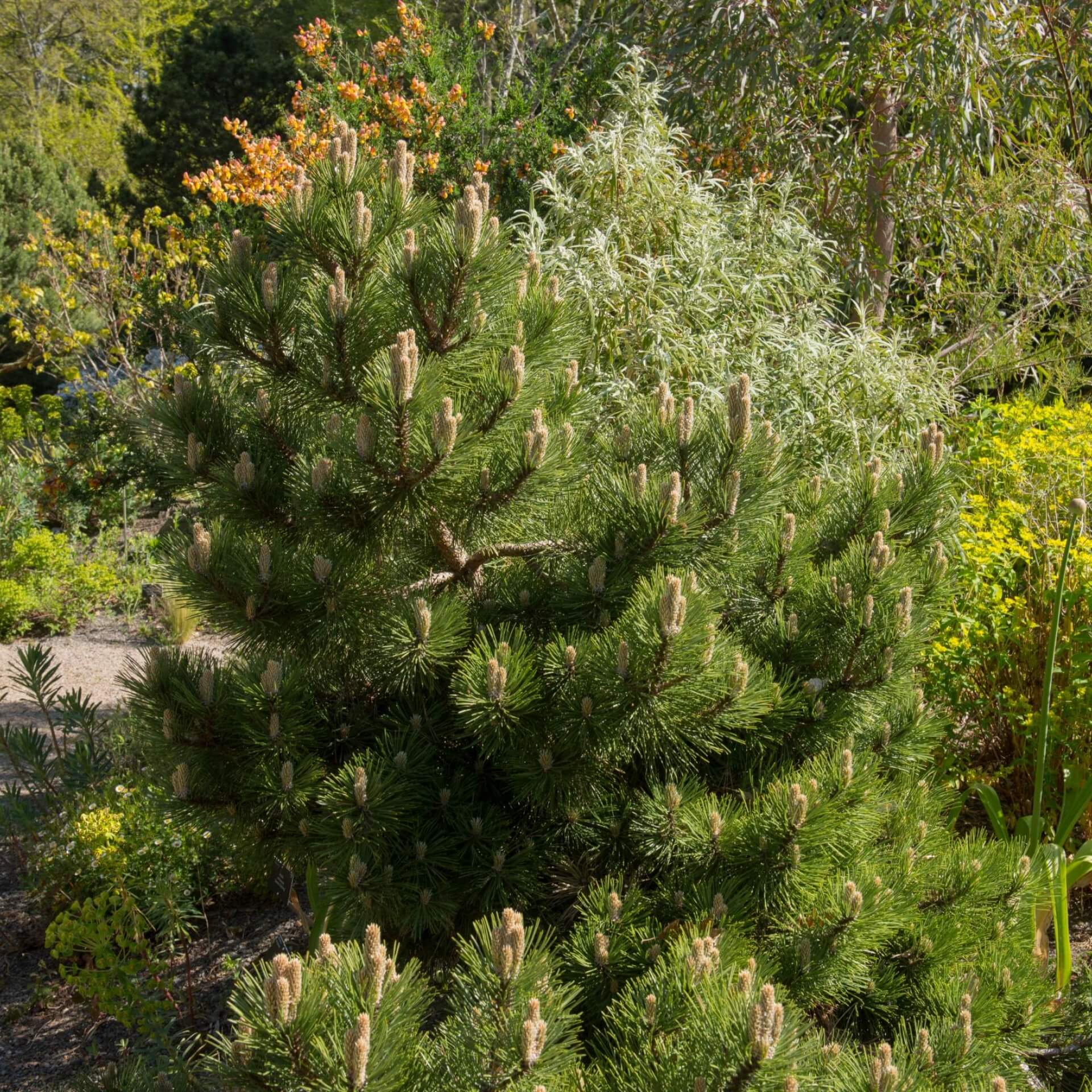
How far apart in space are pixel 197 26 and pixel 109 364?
9.60 m

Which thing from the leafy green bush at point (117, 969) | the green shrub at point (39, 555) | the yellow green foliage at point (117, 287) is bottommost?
the leafy green bush at point (117, 969)

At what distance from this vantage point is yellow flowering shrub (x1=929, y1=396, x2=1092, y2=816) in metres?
2.97

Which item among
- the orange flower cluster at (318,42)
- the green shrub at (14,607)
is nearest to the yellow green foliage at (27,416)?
the green shrub at (14,607)

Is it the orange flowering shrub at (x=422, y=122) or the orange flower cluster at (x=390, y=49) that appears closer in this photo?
the orange flowering shrub at (x=422, y=122)

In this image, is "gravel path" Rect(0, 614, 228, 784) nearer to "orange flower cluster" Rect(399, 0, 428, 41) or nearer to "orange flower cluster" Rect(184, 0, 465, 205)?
"orange flower cluster" Rect(184, 0, 465, 205)

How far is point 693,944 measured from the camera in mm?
1556

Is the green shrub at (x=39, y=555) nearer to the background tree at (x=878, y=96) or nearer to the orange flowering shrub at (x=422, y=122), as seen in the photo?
the orange flowering shrub at (x=422, y=122)

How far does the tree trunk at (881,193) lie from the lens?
5.08 m

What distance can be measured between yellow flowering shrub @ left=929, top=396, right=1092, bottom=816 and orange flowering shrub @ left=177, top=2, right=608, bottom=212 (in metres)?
3.07

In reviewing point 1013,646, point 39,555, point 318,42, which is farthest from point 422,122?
point 1013,646

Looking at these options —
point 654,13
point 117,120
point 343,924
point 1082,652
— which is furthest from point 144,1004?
point 117,120

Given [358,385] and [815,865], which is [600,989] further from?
[358,385]

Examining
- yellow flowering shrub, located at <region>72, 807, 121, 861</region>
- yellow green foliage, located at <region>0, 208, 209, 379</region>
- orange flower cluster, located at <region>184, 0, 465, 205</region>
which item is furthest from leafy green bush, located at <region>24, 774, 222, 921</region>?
yellow green foliage, located at <region>0, 208, 209, 379</region>

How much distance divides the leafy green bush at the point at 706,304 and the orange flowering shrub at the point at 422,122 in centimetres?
185
